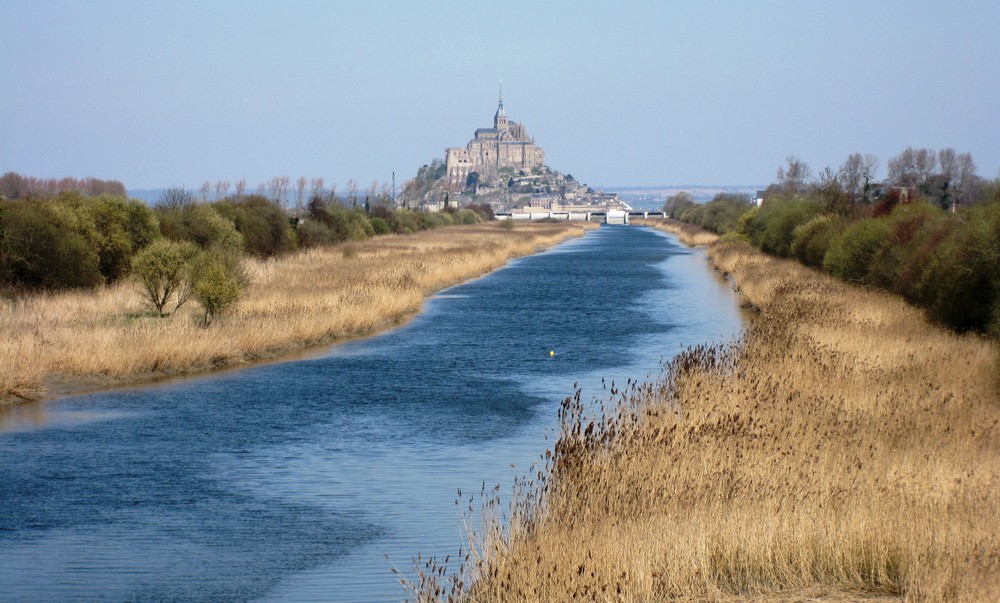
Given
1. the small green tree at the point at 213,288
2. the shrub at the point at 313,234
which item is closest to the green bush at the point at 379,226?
the shrub at the point at 313,234

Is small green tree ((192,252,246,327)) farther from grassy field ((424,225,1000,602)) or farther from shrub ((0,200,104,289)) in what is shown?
grassy field ((424,225,1000,602))

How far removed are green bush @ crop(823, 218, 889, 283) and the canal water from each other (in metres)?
6.06

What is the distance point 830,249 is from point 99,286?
22.9 m

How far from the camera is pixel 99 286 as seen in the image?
106 ft

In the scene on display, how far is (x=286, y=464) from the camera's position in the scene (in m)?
16.0

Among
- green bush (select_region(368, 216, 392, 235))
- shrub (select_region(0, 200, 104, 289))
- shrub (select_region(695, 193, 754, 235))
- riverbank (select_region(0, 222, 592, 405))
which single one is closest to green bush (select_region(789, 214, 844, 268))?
riverbank (select_region(0, 222, 592, 405))

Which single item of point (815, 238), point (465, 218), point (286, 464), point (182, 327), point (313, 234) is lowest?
point (286, 464)

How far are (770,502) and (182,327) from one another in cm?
1770

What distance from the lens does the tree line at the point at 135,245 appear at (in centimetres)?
2805

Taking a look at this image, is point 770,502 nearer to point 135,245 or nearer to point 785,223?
point 135,245

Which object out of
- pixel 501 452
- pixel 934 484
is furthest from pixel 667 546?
pixel 501 452

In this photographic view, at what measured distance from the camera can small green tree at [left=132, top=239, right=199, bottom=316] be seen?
28.0m

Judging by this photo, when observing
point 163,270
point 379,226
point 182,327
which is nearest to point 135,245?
point 163,270

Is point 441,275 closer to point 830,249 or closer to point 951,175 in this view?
point 830,249
